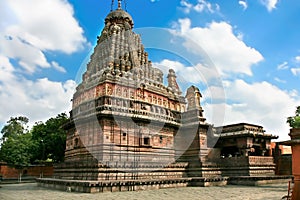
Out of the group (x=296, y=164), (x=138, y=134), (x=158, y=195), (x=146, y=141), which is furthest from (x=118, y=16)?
(x=296, y=164)

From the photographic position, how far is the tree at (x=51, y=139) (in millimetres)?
39812

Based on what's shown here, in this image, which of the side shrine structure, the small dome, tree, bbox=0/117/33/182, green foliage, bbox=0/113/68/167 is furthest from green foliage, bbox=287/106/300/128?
tree, bbox=0/117/33/182

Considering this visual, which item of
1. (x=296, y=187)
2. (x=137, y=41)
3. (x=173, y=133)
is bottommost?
(x=296, y=187)

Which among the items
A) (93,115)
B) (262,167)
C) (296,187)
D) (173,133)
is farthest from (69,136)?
(296,187)

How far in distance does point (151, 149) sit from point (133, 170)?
4.82 meters

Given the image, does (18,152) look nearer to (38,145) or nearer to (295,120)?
(38,145)

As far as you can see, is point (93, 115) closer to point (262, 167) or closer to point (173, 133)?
point (173, 133)

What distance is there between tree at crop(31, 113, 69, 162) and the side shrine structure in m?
11.6

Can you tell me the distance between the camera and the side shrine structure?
2025cm

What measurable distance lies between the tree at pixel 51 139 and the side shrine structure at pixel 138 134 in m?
11.6

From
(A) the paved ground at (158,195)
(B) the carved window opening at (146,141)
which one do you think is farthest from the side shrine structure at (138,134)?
(A) the paved ground at (158,195)

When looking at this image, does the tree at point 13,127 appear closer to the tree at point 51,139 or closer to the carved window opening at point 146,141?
the tree at point 51,139

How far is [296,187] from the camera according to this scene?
8.48 m

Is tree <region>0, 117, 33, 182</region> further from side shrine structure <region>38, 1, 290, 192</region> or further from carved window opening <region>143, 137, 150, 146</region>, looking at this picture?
carved window opening <region>143, 137, 150, 146</region>
